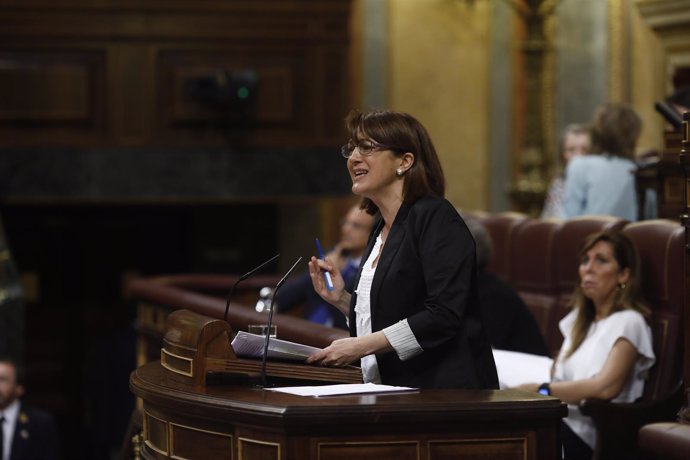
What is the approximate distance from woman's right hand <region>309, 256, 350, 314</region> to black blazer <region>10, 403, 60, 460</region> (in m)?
3.56

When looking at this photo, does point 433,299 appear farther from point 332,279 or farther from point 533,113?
point 533,113

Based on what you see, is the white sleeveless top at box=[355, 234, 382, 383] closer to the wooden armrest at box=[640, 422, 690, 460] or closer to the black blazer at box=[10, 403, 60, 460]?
the wooden armrest at box=[640, 422, 690, 460]

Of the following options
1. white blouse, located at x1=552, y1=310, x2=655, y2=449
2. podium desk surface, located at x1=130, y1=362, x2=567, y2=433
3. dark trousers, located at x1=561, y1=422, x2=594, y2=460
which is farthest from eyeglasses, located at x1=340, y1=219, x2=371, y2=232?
podium desk surface, located at x1=130, y1=362, x2=567, y2=433

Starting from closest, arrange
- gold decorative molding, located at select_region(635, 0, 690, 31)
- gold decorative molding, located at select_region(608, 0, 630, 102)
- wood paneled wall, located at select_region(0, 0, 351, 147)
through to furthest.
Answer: gold decorative molding, located at select_region(635, 0, 690, 31)
gold decorative molding, located at select_region(608, 0, 630, 102)
wood paneled wall, located at select_region(0, 0, 351, 147)

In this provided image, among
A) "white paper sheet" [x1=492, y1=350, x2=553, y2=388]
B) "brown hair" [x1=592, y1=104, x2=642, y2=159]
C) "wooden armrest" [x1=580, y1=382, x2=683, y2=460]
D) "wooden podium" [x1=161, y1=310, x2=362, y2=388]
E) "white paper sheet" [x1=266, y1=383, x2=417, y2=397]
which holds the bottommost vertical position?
"wooden armrest" [x1=580, y1=382, x2=683, y2=460]

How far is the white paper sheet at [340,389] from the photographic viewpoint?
3066mm

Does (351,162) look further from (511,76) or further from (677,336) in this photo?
(511,76)

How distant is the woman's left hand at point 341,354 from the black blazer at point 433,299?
4.2 inches

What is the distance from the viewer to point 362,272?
3.44 metres

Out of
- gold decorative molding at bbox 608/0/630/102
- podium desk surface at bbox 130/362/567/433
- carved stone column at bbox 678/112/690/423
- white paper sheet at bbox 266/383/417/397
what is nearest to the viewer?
podium desk surface at bbox 130/362/567/433

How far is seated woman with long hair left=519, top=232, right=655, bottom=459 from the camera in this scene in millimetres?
4391

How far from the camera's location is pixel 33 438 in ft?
21.9

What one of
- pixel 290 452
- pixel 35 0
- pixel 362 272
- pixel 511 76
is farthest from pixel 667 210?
pixel 35 0

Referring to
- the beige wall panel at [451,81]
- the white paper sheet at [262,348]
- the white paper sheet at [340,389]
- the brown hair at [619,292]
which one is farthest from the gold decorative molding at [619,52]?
the white paper sheet at [340,389]
